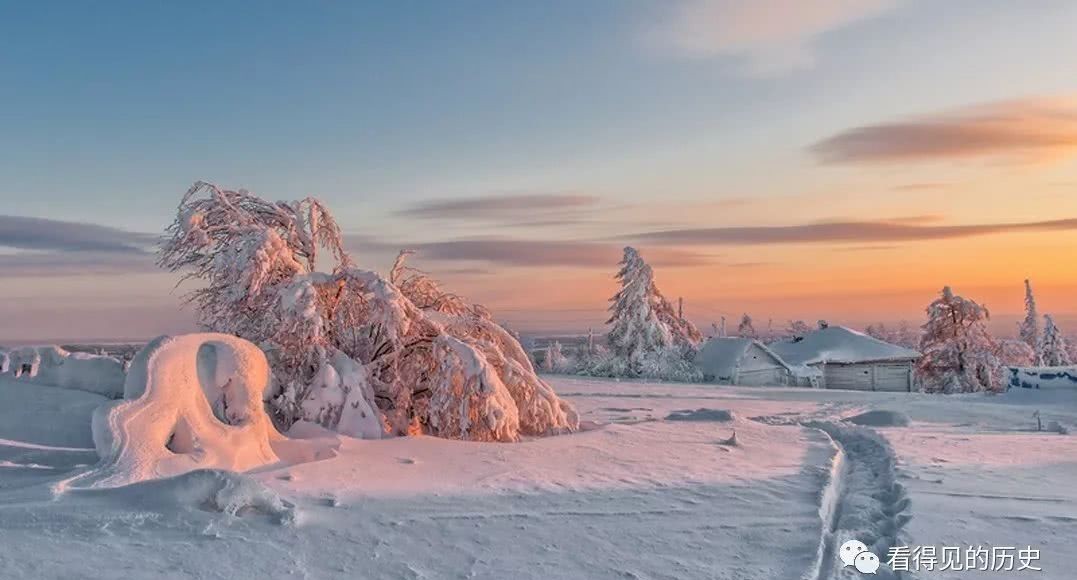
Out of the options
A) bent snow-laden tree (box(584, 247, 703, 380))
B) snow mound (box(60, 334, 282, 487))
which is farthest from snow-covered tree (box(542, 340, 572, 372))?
snow mound (box(60, 334, 282, 487))

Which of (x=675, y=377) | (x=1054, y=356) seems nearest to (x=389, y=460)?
(x=675, y=377)

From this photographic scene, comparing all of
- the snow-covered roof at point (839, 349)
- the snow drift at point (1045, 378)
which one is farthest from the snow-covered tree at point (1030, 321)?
the snow drift at point (1045, 378)

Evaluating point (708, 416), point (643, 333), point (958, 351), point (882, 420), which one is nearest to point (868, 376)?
point (958, 351)

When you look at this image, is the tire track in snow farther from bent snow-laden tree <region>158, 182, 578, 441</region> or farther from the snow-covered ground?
bent snow-laden tree <region>158, 182, 578, 441</region>

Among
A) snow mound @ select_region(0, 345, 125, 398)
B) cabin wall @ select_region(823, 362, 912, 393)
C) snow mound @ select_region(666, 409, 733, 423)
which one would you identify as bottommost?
cabin wall @ select_region(823, 362, 912, 393)

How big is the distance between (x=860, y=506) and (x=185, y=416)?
7.88 meters

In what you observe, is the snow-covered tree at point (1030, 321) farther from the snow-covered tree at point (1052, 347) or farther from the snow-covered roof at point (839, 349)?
the snow-covered roof at point (839, 349)

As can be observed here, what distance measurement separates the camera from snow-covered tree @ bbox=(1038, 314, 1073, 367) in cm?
5472

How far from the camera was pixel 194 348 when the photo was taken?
34.0 feet

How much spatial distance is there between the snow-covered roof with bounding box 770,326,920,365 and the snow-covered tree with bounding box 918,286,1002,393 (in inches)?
64.1

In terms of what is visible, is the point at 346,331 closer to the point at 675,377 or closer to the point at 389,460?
the point at 389,460

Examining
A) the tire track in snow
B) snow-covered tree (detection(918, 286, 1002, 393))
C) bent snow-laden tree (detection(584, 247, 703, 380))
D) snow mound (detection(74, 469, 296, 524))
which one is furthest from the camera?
bent snow-laden tree (detection(584, 247, 703, 380))

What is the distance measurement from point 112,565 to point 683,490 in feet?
19.7

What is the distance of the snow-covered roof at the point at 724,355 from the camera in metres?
41.6
